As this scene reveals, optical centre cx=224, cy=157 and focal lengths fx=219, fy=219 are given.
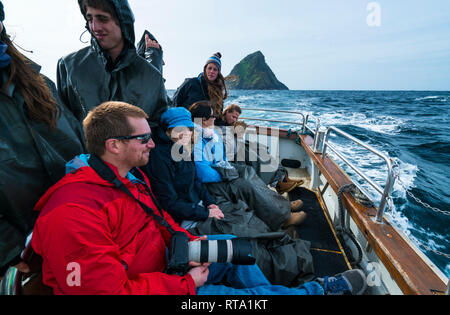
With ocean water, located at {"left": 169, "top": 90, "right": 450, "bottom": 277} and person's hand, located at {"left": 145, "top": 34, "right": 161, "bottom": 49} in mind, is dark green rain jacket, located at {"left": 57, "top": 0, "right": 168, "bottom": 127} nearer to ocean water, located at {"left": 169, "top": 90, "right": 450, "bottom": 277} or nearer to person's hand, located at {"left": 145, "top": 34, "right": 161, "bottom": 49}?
person's hand, located at {"left": 145, "top": 34, "right": 161, "bottom": 49}

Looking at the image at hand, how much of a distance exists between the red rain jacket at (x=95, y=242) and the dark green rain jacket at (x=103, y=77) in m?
0.80

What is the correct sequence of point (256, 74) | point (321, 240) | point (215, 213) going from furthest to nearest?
1. point (256, 74)
2. point (321, 240)
3. point (215, 213)

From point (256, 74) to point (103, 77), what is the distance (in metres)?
99.6

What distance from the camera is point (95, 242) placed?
979mm

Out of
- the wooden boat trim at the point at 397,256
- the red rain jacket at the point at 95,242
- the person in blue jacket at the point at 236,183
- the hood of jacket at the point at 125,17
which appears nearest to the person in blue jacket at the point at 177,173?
the person in blue jacket at the point at 236,183

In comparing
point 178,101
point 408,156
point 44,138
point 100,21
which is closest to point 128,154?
point 44,138

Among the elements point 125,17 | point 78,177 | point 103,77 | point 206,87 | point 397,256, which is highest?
point 125,17

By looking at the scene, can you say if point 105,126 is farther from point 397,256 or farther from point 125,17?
point 397,256

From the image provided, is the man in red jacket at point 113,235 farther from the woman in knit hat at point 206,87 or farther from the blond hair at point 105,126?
the woman in knit hat at point 206,87

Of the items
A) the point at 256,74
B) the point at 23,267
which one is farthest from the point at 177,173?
the point at 256,74

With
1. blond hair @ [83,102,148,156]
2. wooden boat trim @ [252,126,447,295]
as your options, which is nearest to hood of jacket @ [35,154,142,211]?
blond hair @ [83,102,148,156]

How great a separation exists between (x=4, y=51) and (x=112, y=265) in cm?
116

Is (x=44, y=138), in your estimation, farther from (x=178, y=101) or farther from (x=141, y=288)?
(x=178, y=101)

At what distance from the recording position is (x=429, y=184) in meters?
5.50
